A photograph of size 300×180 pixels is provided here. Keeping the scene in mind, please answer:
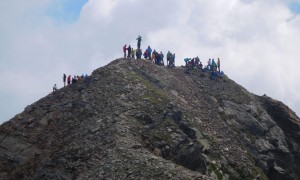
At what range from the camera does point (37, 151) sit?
48.2 meters

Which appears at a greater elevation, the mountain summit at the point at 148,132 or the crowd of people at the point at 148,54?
the crowd of people at the point at 148,54

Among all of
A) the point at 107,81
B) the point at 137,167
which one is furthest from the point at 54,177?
the point at 107,81

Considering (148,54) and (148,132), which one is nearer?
(148,132)

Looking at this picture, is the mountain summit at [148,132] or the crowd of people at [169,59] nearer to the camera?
the mountain summit at [148,132]

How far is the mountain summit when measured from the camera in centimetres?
4234

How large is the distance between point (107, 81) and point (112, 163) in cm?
1967

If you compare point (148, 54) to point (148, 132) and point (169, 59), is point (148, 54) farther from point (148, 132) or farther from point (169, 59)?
point (148, 132)

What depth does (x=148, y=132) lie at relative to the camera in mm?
47094

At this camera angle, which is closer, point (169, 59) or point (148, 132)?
point (148, 132)

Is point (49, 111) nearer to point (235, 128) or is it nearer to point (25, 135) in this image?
point (25, 135)

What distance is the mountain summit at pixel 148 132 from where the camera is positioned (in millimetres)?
42344

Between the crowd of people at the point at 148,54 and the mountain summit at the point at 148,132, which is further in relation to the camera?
the crowd of people at the point at 148,54

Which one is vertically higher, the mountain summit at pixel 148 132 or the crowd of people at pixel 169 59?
the crowd of people at pixel 169 59

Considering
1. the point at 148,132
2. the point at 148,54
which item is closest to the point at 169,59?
the point at 148,54
